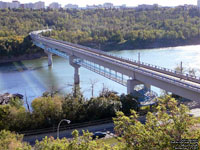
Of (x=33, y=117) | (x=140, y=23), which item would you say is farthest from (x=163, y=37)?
(x=33, y=117)

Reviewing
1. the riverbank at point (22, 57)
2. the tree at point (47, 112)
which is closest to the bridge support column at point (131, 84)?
the tree at point (47, 112)

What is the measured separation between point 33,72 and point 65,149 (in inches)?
1036

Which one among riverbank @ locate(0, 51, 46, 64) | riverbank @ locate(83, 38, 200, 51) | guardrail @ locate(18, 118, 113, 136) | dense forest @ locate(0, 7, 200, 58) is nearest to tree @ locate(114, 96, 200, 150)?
guardrail @ locate(18, 118, 113, 136)

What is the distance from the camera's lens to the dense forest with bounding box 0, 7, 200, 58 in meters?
→ 47.4

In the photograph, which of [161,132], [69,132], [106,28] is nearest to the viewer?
[161,132]

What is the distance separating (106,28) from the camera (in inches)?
2207

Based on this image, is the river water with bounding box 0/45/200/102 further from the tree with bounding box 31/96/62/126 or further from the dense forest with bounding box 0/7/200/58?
the dense forest with bounding box 0/7/200/58

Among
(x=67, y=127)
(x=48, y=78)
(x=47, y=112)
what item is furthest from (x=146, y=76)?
(x=48, y=78)

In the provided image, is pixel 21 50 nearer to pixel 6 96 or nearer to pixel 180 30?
pixel 6 96

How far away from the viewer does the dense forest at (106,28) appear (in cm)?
4744

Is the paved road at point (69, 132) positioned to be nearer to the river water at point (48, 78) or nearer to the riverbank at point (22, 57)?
the river water at point (48, 78)

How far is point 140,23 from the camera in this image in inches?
2355

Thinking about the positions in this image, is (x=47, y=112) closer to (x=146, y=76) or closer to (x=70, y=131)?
(x=70, y=131)

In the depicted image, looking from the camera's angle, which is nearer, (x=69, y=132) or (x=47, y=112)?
Result: (x=69, y=132)
